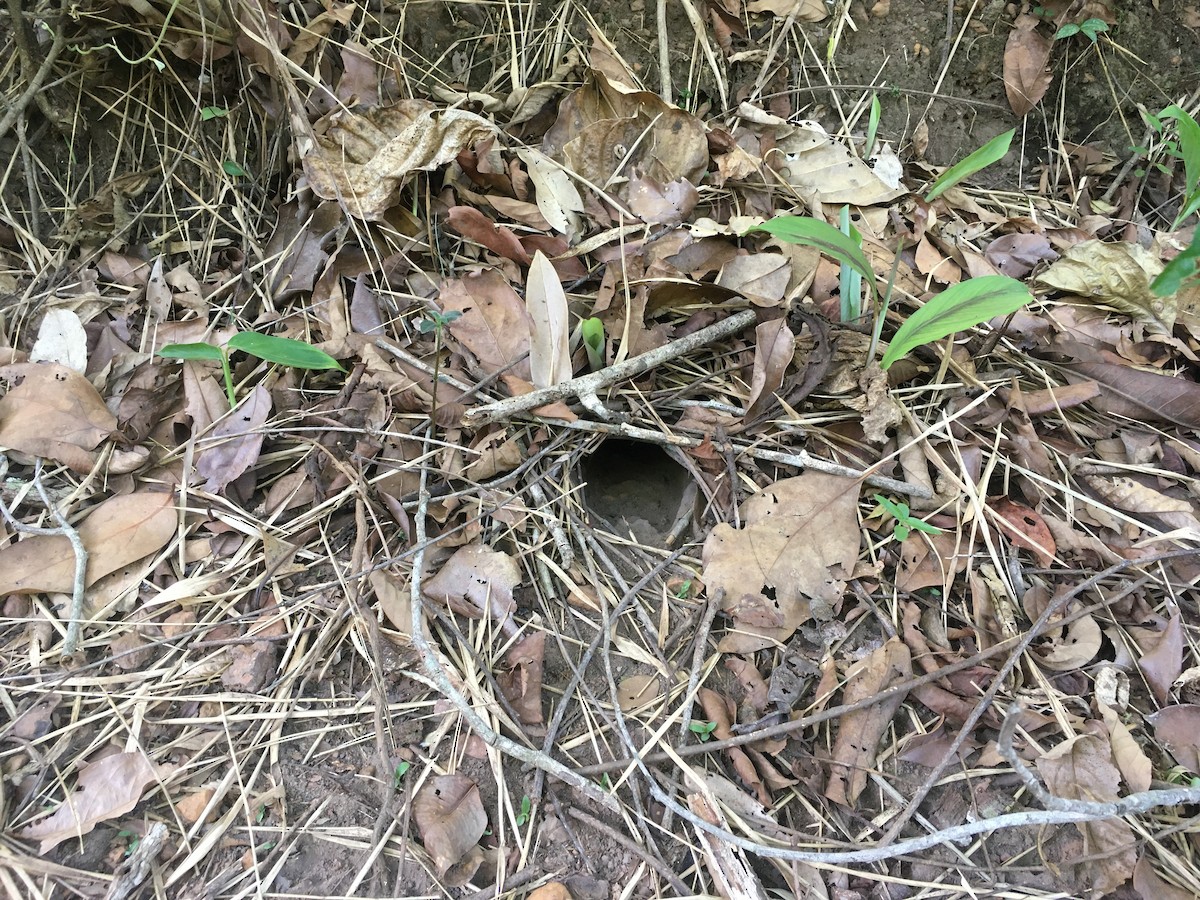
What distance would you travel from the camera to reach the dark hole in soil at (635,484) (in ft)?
5.82

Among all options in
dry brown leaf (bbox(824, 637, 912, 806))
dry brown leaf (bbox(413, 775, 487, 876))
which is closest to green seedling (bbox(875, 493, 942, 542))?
dry brown leaf (bbox(824, 637, 912, 806))

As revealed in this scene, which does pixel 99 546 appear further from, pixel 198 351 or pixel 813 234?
pixel 813 234

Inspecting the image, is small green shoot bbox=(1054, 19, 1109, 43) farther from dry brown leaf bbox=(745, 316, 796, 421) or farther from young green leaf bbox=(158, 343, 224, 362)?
young green leaf bbox=(158, 343, 224, 362)

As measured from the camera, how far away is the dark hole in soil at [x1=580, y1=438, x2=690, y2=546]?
5.82ft

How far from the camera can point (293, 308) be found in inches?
67.7

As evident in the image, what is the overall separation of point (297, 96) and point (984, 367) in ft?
5.99

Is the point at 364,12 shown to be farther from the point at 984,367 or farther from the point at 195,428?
the point at 984,367

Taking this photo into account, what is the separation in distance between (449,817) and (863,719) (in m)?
0.77

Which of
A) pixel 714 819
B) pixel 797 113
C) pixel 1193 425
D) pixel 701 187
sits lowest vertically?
pixel 714 819

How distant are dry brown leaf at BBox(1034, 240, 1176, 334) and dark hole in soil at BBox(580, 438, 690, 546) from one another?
1071mm

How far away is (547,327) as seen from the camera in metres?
1.55

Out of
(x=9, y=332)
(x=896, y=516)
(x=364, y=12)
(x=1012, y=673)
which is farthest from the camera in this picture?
(x=364, y=12)

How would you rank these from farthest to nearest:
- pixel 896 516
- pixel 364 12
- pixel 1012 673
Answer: pixel 364 12 < pixel 896 516 < pixel 1012 673

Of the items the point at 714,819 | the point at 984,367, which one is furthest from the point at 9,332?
the point at 984,367
